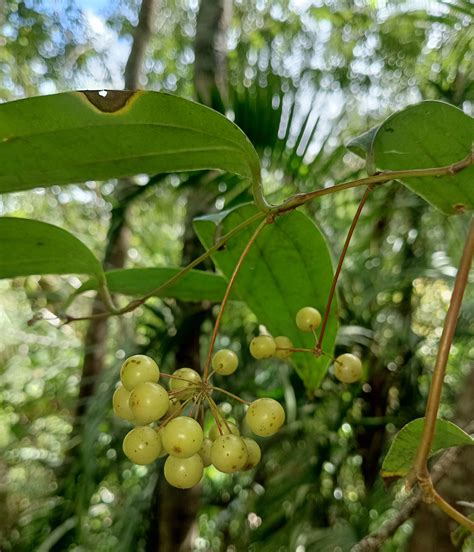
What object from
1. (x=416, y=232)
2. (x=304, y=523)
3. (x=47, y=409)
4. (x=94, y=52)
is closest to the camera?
(x=304, y=523)

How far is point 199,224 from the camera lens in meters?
0.54

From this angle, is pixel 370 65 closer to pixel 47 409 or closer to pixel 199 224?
pixel 199 224

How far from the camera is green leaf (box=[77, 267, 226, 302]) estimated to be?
548 millimetres

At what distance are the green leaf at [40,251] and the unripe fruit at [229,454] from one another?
181 mm

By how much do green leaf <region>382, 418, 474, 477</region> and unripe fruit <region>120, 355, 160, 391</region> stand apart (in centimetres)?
16

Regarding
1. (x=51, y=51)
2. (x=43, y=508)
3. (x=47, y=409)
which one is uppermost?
(x=51, y=51)

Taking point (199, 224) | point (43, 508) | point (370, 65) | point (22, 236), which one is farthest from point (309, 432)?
point (370, 65)

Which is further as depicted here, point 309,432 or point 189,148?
point 309,432

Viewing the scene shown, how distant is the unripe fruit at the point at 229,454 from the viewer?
38 centimetres

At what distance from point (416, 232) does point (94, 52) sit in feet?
8.01

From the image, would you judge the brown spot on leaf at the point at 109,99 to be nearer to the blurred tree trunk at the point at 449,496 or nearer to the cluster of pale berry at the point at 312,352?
the cluster of pale berry at the point at 312,352

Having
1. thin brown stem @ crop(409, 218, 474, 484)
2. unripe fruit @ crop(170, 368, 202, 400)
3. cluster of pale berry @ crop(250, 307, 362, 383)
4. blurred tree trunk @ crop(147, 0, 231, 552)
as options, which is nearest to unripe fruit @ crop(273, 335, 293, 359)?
cluster of pale berry @ crop(250, 307, 362, 383)

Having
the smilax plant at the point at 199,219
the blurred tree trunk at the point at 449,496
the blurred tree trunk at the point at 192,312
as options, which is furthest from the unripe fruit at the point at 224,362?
the blurred tree trunk at the point at 192,312

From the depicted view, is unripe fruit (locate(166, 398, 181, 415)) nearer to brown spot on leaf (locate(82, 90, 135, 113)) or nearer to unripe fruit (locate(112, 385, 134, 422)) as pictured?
unripe fruit (locate(112, 385, 134, 422))
